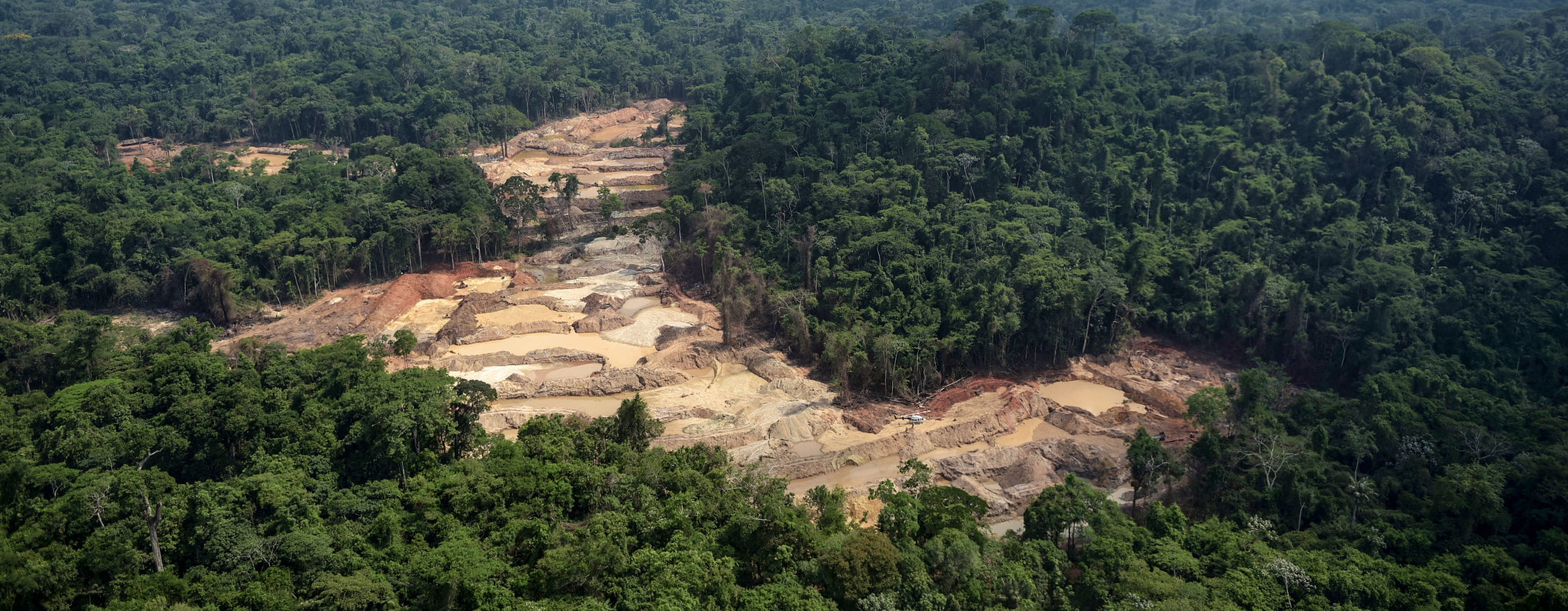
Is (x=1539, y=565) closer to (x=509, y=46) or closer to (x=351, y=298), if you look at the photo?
(x=351, y=298)

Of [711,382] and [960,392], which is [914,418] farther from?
[711,382]

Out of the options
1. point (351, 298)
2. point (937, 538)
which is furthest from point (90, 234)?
point (937, 538)

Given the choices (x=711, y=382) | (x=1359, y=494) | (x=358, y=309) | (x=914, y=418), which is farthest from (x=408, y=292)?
(x=1359, y=494)

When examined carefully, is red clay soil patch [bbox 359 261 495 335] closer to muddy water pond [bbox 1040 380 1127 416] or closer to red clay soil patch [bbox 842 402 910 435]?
red clay soil patch [bbox 842 402 910 435]

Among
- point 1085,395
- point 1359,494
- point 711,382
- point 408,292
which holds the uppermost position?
point 408,292

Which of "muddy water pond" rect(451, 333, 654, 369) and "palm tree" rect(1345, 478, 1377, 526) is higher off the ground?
"muddy water pond" rect(451, 333, 654, 369)

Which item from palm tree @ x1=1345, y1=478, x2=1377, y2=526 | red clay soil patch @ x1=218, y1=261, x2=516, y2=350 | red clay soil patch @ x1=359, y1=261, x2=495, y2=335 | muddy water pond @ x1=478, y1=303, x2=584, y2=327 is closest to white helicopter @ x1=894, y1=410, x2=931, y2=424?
palm tree @ x1=1345, y1=478, x2=1377, y2=526

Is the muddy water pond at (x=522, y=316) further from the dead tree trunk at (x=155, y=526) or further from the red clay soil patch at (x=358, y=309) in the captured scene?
the dead tree trunk at (x=155, y=526)
